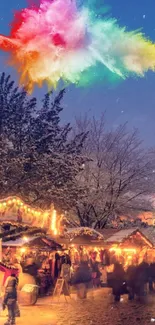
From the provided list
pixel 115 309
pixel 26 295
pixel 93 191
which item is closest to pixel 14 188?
pixel 93 191

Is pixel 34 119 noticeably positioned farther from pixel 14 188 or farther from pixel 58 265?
pixel 58 265

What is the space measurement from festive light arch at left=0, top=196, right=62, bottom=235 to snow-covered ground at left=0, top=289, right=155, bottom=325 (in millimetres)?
3222

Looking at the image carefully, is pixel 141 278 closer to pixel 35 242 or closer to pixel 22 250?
pixel 35 242

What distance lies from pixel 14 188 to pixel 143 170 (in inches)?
438

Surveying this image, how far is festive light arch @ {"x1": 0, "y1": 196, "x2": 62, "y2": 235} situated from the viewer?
46.4 feet

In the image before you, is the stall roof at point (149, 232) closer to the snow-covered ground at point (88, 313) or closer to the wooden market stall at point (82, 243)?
the wooden market stall at point (82, 243)

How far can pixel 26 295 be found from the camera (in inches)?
603

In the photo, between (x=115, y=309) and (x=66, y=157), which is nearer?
(x=115, y=309)

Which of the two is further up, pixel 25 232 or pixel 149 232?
pixel 149 232

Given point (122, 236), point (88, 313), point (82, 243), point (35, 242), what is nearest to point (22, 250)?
point (35, 242)

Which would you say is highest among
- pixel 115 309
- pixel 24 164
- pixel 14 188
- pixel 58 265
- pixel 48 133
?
pixel 48 133

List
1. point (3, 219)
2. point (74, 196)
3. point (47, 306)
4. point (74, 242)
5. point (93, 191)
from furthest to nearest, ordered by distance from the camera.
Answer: point (93, 191)
point (74, 196)
point (74, 242)
point (47, 306)
point (3, 219)

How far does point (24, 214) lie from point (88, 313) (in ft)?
14.0

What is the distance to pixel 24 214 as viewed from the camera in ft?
49.4
